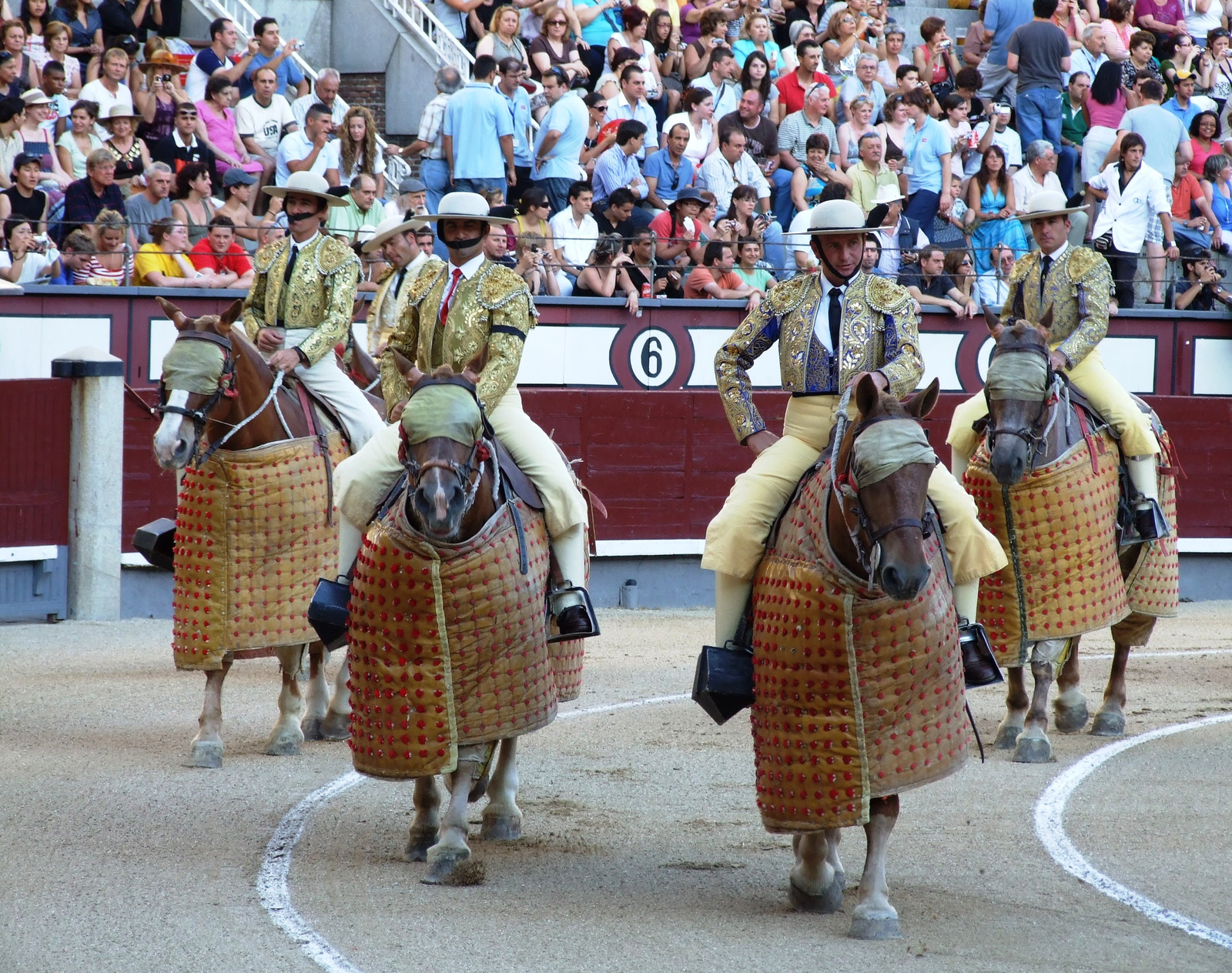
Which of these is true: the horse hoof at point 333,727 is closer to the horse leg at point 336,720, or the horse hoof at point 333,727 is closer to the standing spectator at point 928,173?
the horse leg at point 336,720

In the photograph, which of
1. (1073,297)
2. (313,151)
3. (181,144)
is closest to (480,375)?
(1073,297)

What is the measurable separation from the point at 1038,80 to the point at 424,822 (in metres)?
12.6

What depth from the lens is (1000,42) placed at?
1734cm

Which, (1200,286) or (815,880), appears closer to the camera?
(815,880)

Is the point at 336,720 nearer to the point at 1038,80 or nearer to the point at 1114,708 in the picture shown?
the point at 1114,708

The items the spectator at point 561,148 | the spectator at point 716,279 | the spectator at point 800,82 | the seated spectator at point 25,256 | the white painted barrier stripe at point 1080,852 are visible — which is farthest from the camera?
the spectator at point 800,82

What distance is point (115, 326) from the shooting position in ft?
36.8

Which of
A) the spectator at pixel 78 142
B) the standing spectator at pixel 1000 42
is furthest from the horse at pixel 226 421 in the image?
the standing spectator at pixel 1000 42

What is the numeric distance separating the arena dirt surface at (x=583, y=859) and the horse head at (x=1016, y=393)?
125cm

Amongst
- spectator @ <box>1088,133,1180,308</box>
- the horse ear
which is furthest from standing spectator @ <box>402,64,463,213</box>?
the horse ear

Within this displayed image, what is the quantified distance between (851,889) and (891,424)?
1.55 meters

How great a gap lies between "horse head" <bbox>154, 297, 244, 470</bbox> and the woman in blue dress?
799 centimetres

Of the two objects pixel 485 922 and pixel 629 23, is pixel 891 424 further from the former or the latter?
pixel 629 23

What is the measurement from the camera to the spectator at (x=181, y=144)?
12.5 m
